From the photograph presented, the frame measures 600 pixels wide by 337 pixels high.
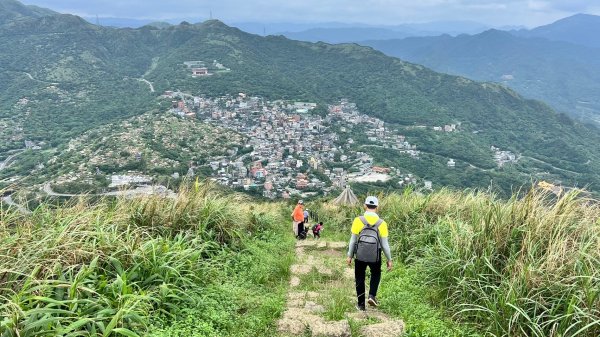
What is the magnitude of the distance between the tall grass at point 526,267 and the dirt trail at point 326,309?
0.89m

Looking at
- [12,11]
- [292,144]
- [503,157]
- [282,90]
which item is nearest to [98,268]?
[292,144]

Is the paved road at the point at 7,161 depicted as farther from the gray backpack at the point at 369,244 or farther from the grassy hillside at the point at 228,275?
the gray backpack at the point at 369,244

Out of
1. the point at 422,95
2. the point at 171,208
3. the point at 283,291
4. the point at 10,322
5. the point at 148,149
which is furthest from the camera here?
the point at 422,95

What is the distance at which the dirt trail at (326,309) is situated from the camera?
3.60 metres

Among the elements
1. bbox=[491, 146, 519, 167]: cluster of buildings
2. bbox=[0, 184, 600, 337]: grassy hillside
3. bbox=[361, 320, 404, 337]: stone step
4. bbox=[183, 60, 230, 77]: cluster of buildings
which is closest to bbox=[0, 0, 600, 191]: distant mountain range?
bbox=[491, 146, 519, 167]: cluster of buildings

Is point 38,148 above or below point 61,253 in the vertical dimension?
below

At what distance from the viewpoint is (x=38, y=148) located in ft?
160

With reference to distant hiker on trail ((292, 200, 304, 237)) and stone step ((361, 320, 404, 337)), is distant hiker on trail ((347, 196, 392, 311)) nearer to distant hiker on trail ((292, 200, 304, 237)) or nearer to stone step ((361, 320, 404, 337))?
stone step ((361, 320, 404, 337))

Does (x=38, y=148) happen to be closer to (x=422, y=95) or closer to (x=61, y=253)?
(x=61, y=253)

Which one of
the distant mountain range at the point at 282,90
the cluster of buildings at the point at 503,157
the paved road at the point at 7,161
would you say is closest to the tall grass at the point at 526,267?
the paved road at the point at 7,161

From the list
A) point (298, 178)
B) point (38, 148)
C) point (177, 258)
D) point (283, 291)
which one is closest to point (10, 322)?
point (177, 258)

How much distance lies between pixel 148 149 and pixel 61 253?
1640 inches

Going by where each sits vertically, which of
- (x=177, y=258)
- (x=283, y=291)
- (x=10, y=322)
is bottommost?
(x=283, y=291)

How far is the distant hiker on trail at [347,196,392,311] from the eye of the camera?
419 centimetres
